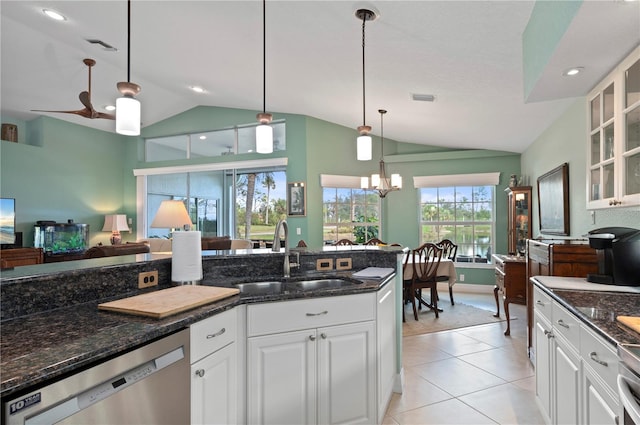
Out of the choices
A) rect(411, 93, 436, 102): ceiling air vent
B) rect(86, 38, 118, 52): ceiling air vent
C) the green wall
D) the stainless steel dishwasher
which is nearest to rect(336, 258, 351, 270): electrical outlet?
the stainless steel dishwasher

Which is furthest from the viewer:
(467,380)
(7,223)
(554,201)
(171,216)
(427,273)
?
(7,223)

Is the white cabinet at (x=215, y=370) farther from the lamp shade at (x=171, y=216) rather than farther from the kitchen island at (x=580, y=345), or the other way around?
the lamp shade at (x=171, y=216)

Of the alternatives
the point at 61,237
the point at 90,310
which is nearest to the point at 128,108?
the point at 90,310

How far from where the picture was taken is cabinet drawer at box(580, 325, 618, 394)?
1.14 metres

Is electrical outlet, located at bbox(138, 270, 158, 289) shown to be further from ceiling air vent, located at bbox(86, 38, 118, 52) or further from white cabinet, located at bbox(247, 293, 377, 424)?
ceiling air vent, located at bbox(86, 38, 118, 52)

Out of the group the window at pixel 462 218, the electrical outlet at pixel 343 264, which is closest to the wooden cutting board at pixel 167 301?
the electrical outlet at pixel 343 264

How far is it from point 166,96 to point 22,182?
2.90 m

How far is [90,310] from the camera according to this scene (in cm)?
144

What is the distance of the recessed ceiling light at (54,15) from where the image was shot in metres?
3.91

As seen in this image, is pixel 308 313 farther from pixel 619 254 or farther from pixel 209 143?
pixel 209 143

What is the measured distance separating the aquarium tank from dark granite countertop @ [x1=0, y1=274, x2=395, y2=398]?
5.91m

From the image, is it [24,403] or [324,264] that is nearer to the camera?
[24,403]

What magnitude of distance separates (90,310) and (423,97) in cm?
375

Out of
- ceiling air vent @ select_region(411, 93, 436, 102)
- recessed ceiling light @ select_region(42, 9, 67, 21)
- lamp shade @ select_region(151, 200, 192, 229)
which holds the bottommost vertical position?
lamp shade @ select_region(151, 200, 192, 229)
